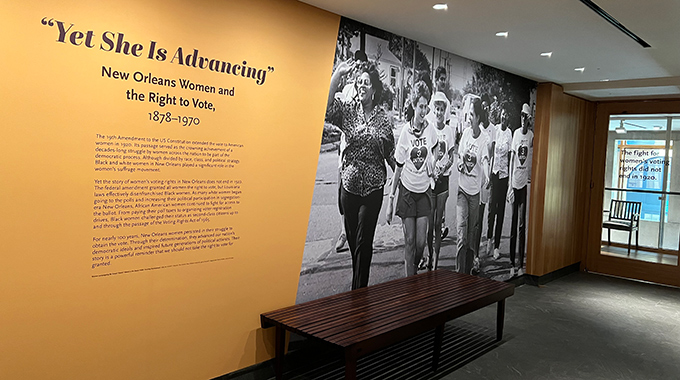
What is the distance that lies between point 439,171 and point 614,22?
76.5 inches

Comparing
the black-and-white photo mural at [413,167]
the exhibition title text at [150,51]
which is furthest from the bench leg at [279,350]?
the exhibition title text at [150,51]

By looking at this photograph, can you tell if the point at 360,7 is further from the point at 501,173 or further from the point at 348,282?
the point at 501,173

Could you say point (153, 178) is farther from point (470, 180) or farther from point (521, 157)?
point (521, 157)

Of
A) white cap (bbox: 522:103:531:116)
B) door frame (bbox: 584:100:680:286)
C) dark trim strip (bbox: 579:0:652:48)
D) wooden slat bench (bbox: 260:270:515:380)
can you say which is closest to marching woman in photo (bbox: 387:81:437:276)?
wooden slat bench (bbox: 260:270:515:380)

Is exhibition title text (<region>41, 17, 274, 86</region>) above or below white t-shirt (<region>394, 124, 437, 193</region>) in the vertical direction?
above

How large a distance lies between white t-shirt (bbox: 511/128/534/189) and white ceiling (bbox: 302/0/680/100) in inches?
30.5

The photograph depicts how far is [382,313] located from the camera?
3.50 m

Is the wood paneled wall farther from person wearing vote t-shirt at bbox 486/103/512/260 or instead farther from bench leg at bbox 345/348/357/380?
bench leg at bbox 345/348/357/380

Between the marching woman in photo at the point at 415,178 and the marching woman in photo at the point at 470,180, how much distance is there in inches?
22.2

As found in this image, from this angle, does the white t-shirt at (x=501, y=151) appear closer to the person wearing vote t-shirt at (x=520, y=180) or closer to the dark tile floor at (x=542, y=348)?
the person wearing vote t-shirt at (x=520, y=180)

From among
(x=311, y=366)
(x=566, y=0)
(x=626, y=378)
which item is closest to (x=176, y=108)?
(x=311, y=366)

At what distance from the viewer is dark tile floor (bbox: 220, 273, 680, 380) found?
3695 mm

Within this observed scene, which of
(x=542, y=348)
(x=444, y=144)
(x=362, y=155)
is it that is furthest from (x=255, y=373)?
(x=444, y=144)

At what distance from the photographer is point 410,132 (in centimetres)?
446
